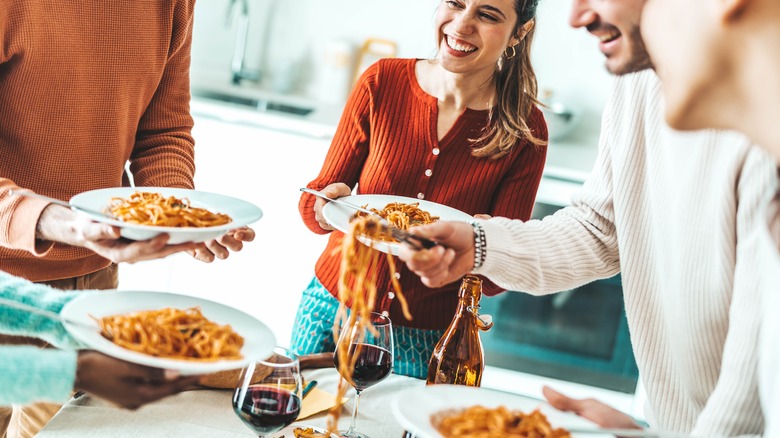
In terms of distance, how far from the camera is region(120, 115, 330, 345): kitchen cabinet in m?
3.94

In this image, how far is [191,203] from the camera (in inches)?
69.5

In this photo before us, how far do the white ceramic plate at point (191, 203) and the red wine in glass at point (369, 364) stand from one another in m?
0.34

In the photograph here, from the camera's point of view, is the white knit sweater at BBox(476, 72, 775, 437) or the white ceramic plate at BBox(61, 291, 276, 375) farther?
the white knit sweater at BBox(476, 72, 775, 437)

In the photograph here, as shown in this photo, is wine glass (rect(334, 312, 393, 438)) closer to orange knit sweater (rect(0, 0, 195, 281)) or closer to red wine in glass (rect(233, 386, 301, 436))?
red wine in glass (rect(233, 386, 301, 436))

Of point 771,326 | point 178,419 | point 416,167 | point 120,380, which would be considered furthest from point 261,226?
point 771,326

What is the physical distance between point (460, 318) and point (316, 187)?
2.67ft

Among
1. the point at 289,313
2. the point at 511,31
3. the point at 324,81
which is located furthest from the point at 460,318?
the point at 324,81

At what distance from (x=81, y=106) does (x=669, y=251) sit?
4.58 feet

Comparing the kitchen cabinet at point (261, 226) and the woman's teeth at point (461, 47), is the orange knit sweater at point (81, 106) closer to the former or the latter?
the woman's teeth at point (461, 47)

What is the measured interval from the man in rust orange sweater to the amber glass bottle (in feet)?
1.81

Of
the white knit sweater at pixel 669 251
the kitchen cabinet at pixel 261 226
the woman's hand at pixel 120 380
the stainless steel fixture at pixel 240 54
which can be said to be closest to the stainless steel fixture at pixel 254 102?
the stainless steel fixture at pixel 240 54

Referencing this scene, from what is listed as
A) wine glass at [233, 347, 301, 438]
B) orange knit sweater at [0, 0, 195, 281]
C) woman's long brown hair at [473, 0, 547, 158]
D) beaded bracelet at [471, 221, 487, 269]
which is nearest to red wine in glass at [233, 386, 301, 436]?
wine glass at [233, 347, 301, 438]

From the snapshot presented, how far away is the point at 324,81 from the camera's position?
454 cm

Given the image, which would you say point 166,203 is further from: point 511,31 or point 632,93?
point 511,31
